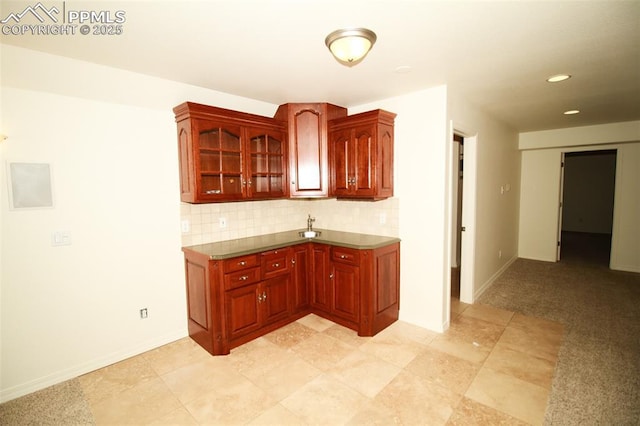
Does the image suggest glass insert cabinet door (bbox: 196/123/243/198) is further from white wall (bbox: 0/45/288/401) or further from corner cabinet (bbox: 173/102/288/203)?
white wall (bbox: 0/45/288/401)

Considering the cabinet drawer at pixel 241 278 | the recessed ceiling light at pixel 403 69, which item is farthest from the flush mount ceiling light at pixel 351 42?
the cabinet drawer at pixel 241 278

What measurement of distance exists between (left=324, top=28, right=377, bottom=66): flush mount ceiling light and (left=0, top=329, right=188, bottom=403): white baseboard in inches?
116

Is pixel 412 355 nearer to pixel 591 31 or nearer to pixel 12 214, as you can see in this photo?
pixel 591 31

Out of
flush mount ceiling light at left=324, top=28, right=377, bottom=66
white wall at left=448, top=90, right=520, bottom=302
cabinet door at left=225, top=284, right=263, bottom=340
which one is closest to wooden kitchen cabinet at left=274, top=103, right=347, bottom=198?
cabinet door at left=225, top=284, right=263, bottom=340

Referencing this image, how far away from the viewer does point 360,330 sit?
10.1 feet

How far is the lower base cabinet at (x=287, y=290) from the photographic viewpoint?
107 inches

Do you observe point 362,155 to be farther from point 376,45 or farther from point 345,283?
point 345,283

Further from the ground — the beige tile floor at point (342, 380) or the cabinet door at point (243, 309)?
the cabinet door at point (243, 309)

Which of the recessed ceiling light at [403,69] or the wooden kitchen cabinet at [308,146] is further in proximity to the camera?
the wooden kitchen cabinet at [308,146]

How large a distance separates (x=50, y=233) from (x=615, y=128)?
7.46 meters

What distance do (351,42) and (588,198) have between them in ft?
33.5

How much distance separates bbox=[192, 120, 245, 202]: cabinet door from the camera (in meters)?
2.77

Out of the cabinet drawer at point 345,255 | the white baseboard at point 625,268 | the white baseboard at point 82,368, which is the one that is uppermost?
the cabinet drawer at point 345,255

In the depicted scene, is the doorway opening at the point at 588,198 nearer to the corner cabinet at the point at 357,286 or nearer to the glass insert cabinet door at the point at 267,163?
the corner cabinet at the point at 357,286
